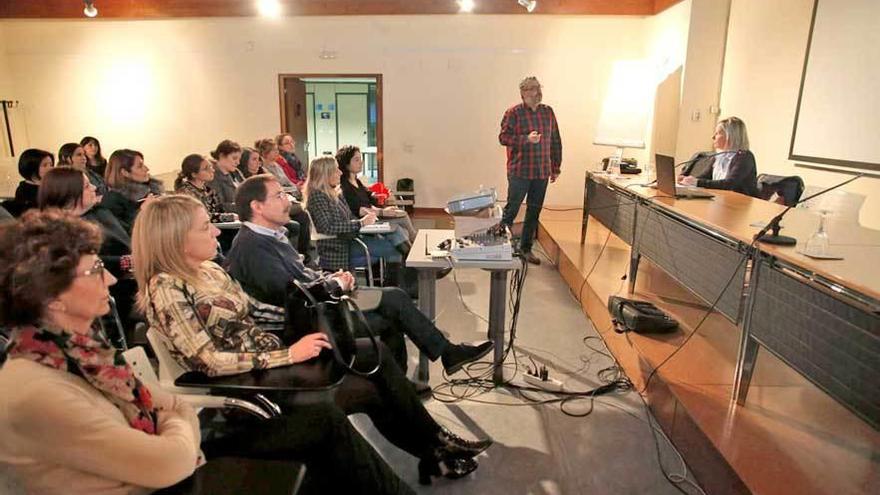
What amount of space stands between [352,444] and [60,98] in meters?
8.03

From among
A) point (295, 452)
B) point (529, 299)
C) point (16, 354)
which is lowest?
point (529, 299)

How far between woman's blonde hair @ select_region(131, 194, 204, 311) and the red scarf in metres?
0.44

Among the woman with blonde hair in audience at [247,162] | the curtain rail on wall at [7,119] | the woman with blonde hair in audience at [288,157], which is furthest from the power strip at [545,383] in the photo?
the curtain rail on wall at [7,119]

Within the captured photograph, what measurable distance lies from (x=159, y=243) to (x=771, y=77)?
4658 mm

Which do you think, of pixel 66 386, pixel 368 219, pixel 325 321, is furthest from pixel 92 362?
pixel 368 219

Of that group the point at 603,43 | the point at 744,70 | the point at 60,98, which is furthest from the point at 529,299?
the point at 60,98

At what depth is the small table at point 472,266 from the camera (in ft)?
7.67

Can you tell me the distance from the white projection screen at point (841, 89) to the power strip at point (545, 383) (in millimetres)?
2531

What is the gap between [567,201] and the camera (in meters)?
6.84

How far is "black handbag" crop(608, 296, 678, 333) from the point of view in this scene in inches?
108

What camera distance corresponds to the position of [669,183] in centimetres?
304

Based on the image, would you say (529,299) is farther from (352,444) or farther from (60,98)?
(60,98)

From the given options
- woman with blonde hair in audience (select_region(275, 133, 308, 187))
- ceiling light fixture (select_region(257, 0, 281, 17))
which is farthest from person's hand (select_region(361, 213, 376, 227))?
ceiling light fixture (select_region(257, 0, 281, 17))

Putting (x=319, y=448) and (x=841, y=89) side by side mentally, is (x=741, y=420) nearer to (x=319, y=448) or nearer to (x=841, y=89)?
(x=319, y=448)
